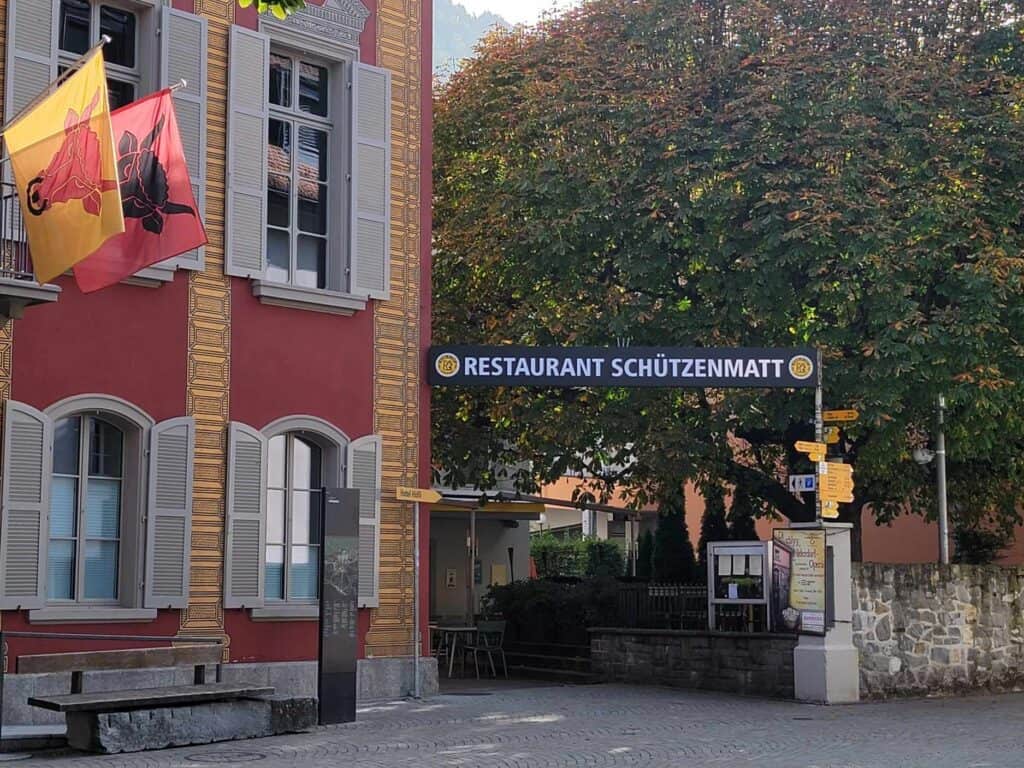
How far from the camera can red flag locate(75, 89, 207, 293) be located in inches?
516

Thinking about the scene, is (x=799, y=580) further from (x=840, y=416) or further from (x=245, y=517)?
(x=245, y=517)

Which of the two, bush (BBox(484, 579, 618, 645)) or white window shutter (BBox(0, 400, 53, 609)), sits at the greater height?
white window shutter (BBox(0, 400, 53, 609))

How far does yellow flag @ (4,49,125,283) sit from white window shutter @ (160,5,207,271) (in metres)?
3.16

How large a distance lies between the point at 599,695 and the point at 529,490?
5087 mm

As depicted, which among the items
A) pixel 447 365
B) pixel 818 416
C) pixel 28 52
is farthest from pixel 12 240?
pixel 818 416

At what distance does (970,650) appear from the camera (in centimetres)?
1977

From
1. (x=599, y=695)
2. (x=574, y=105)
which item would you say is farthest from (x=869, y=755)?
(x=574, y=105)

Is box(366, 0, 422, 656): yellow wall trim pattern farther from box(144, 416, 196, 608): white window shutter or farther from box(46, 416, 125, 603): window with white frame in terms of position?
box(46, 416, 125, 603): window with white frame

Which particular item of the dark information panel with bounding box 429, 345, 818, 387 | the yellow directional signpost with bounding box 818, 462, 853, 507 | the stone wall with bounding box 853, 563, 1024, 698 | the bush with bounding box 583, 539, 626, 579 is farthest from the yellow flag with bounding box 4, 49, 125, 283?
the bush with bounding box 583, 539, 626, 579

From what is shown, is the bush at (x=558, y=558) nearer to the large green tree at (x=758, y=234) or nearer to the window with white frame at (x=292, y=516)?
the large green tree at (x=758, y=234)

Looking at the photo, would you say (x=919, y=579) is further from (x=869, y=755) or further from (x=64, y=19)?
(x=64, y=19)

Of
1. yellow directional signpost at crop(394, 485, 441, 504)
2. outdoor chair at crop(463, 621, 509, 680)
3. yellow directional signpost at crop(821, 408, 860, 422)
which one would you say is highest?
yellow directional signpost at crop(821, 408, 860, 422)

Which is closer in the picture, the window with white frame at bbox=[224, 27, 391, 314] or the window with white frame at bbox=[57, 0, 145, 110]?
the window with white frame at bbox=[57, 0, 145, 110]

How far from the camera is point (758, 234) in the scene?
20031mm
